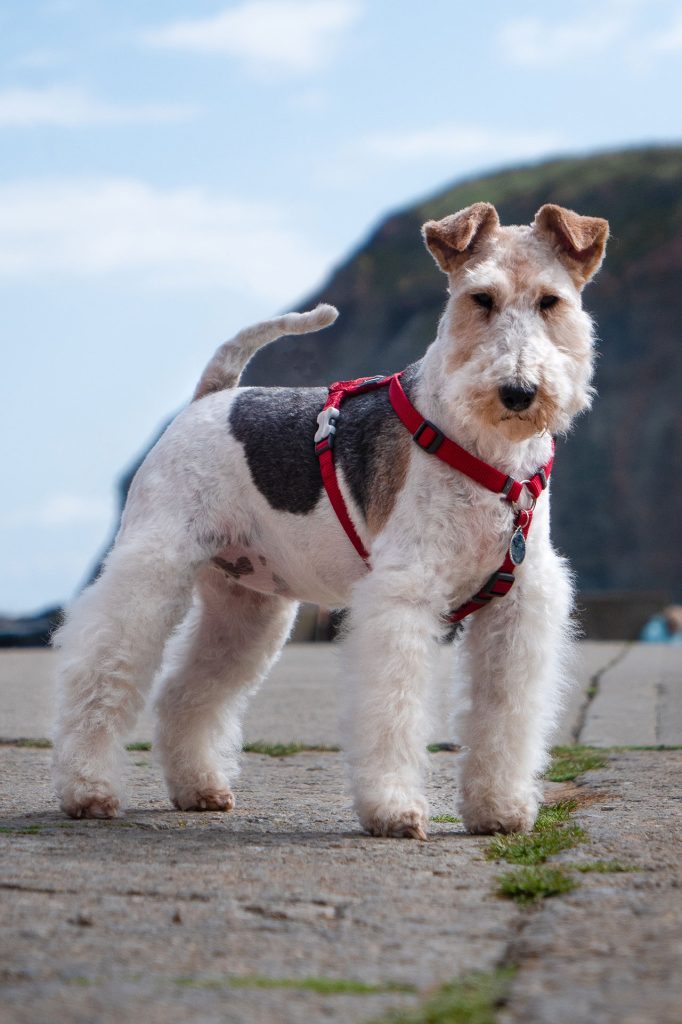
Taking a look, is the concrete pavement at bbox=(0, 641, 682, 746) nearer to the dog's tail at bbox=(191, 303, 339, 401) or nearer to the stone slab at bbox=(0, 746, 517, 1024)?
the stone slab at bbox=(0, 746, 517, 1024)

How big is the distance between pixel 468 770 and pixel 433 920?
1.47 meters

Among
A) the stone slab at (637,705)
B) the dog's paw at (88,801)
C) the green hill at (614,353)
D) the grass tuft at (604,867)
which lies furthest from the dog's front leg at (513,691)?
the green hill at (614,353)

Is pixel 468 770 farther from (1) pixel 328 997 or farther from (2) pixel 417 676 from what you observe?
(1) pixel 328 997

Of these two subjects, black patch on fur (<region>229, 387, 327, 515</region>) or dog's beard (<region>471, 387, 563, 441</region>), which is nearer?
dog's beard (<region>471, 387, 563, 441</region>)

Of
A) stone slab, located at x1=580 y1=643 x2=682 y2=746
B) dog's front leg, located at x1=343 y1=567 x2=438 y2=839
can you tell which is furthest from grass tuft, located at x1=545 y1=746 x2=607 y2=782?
dog's front leg, located at x1=343 y1=567 x2=438 y2=839

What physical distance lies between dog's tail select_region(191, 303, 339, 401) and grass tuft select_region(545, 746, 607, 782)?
2042 millimetres

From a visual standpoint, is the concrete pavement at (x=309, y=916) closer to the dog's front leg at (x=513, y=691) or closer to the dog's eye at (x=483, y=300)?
the dog's front leg at (x=513, y=691)

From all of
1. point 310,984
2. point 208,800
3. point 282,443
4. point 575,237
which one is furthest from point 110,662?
point 310,984

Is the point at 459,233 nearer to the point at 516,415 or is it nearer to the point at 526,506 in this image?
the point at 516,415

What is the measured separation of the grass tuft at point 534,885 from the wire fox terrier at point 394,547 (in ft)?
2.36

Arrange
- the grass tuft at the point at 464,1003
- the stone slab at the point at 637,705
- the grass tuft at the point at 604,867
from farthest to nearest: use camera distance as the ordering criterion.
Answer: the stone slab at the point at 637,705, the grass tuft at the point at 604,867, the grass tuft at the point at 464,1003

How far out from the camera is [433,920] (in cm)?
256

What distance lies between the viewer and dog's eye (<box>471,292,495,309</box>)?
3816mm

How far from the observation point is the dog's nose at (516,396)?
3.57 meters
